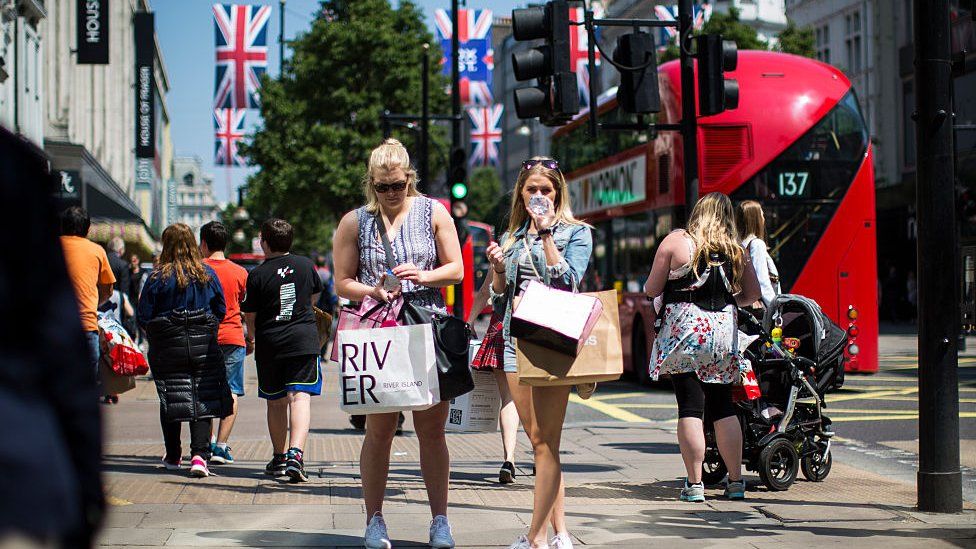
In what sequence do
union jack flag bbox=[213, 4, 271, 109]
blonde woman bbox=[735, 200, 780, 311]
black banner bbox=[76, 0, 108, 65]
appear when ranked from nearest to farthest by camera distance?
blonde woman bbox=[735, 200, 780, 311], union jack flag bbox=[213, 4, 271, 109], black banner bbox=[76, 0, 108, 65]

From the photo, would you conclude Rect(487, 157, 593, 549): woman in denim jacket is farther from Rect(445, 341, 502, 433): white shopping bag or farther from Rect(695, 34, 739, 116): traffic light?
Rect(695, 34, 739, 116): traffic light

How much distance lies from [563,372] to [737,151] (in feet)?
35.4

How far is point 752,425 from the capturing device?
802 cm

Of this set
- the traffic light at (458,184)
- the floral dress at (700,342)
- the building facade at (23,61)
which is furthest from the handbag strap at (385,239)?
the building facade at (23,61)

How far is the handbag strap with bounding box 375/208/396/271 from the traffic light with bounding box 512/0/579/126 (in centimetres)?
449

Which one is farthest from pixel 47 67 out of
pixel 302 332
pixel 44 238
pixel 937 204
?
pixel 44 238

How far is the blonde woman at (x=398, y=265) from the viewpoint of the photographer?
18.5 ft

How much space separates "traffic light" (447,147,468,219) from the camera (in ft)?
61.5

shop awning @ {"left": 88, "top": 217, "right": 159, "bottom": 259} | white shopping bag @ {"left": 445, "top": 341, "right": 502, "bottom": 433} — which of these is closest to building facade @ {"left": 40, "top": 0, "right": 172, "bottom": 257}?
shop awning @ {"left": 88, "top": 217, "right": 159, "bottom": 259}

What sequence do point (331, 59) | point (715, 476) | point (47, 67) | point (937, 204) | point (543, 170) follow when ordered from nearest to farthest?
point (543, 170), point (937, 204), point (715, 476), point (47, 67), point (331, 59)

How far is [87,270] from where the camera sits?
804 cm

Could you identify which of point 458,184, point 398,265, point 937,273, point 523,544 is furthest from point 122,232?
point 523,544

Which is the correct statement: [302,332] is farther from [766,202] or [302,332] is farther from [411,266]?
[766,202]

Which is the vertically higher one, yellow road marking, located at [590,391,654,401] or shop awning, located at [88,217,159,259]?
shop awning, located at [88,217,159,259]
